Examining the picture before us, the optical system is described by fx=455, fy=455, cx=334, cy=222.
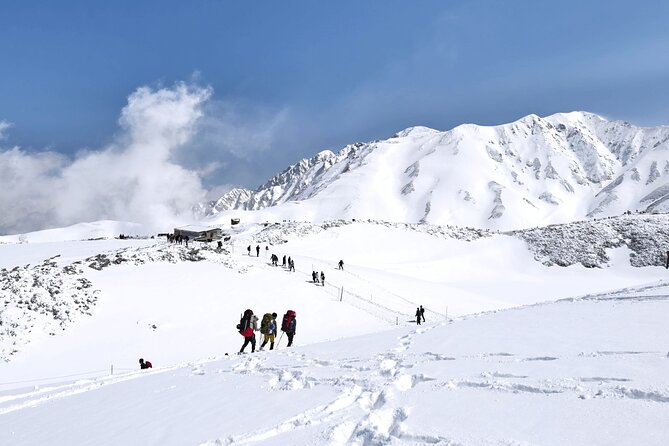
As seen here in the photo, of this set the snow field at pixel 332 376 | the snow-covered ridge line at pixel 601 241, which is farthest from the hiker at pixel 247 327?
the snow-covered ridge line at pixel 601 241

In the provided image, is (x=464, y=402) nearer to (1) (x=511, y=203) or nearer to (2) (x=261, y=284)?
(2) (x=261, y=284)

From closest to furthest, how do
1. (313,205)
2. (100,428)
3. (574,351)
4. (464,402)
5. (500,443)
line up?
(500,443) < (464,402) < (100,428) < (574,351) < (313,205)

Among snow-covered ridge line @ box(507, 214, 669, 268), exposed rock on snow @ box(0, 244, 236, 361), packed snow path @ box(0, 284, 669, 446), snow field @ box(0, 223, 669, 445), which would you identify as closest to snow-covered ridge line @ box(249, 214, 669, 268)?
snow-covered ridge line @ box(507, 214, 669, 268)

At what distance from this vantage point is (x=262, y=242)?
55188mm

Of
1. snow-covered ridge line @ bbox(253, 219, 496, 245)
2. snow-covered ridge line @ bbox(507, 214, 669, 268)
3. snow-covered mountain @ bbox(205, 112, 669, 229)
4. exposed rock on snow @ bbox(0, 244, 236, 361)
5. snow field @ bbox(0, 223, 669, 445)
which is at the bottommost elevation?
snow field @ bbox(0, 223, 669, 445)

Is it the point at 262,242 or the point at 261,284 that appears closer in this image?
the point at 261,284

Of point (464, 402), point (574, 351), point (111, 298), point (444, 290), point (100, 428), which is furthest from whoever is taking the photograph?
point (444, 290)

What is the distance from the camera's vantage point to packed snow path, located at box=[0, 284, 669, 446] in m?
5.61

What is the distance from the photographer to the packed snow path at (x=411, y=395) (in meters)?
5.61

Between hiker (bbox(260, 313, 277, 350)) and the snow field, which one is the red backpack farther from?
the snow field

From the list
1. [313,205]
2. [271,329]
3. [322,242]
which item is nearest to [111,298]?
[271,329]

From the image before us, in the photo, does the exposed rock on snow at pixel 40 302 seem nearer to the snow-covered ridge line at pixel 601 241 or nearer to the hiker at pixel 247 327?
the hiker at pixel 247 327

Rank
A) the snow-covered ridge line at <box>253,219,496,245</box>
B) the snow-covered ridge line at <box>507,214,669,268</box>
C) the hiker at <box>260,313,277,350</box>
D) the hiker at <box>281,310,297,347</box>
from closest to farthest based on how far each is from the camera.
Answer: the hiker at <box>260,313,277,350</box> < the hiker at <box>281,310,297,347</box> < the snow-covered ridge line at <box>507,214,669,268</box> < the snow-covered ridge line at <box>253,219,496,245</box>

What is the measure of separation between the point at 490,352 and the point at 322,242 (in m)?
48.0
